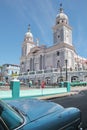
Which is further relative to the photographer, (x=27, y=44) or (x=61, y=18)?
(x=27, y=44)

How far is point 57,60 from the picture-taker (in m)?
58.8

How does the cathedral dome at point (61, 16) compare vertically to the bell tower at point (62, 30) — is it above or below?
above

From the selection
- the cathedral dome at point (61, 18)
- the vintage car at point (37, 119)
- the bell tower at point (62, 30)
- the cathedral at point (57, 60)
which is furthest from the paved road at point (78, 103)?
the cathedral dome at point (61, 18)

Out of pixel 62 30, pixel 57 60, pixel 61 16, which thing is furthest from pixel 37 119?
pixel 61 16

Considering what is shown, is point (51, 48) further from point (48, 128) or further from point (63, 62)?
point (48, 128)

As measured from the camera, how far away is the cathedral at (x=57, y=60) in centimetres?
5016

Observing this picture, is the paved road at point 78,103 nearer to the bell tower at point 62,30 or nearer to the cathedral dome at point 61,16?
the bell tower at point 62,30

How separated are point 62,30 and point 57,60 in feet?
35.1

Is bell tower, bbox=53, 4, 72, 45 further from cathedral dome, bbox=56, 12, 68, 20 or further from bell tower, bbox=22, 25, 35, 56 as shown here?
bell tower, bbox=22, 25, 35, 56

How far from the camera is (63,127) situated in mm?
2645

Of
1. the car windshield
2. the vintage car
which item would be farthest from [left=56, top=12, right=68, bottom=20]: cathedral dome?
the car windshield

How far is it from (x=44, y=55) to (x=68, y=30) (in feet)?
41.9

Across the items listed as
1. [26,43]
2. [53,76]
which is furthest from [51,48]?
[26,43]

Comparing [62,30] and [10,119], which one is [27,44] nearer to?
[62,30]
